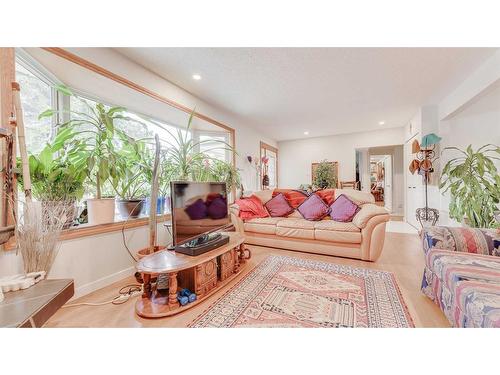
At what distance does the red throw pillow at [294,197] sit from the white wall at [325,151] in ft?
10.2

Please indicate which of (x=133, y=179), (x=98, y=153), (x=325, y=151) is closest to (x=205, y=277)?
(x=133, y=179)

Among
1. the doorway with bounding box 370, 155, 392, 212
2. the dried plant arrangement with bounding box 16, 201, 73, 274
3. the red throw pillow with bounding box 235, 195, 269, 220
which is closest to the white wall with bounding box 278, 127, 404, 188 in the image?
the doorway with bounding box 370, 155, 392, 212

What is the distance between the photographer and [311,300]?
167 cm

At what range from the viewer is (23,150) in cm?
133

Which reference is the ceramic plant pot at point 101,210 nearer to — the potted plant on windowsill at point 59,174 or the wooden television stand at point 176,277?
the potted plant on windowsill at point 59,174

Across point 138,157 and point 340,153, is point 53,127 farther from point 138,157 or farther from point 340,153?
point 340,153

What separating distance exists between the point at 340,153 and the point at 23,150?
21.2ft

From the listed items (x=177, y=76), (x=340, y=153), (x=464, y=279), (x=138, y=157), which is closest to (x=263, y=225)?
(x=138, y=157)

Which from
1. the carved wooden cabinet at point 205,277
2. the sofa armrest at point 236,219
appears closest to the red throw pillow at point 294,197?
the sofa armrest at point 236,219

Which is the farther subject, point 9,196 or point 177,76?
point 177,76

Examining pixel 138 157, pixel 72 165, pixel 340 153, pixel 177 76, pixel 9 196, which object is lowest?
pixel 9 196

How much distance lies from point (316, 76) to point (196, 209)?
2390 millimetres

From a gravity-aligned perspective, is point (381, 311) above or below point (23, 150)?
below
